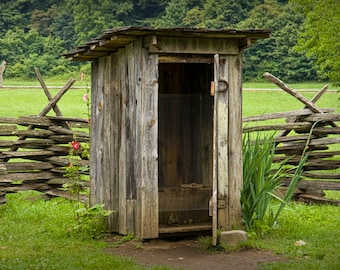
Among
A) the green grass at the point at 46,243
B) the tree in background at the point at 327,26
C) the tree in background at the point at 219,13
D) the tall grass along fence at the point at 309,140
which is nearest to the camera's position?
the green grass at the point at 46,243

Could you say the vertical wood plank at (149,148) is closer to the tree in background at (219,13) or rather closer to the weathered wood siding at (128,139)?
the weathered wood siding at (128,139)

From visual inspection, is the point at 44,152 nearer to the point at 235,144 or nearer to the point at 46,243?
the point at 46,243

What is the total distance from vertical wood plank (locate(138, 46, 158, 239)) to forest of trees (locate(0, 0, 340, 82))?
3060cm

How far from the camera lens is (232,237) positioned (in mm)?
8906

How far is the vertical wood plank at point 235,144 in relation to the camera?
9.45m

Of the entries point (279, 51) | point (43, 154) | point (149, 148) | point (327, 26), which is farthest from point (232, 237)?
point (279, 51)

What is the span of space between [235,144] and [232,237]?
4.16 ft

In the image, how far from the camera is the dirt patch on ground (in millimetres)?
8133

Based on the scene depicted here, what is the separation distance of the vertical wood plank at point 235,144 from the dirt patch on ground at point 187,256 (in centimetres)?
64

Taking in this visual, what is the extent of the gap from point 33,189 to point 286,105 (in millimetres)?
20895

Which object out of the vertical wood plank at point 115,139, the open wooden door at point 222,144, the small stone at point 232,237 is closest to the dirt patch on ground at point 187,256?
the small stone at point 232,237

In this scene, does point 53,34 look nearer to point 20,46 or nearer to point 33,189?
point 20,46

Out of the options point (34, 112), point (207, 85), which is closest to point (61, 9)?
point (34, 112)

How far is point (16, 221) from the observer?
35.9 ft
